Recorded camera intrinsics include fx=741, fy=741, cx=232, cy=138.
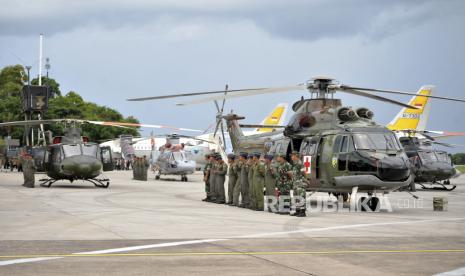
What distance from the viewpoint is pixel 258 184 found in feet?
61.7

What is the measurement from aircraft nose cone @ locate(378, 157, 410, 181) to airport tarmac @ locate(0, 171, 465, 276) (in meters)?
0.92

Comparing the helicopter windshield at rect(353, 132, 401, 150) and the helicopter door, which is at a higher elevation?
the helicopter windshield at rect(353, 132, 401, 150)

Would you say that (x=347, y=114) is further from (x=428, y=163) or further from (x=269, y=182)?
(x=428, y=163)

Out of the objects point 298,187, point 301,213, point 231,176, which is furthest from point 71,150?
point 301,213

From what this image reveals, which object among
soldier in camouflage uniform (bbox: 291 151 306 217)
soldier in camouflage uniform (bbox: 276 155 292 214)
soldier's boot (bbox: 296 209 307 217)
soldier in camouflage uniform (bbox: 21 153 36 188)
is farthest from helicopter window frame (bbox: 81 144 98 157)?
soldier's boot (bbox: 296 209 307 217)

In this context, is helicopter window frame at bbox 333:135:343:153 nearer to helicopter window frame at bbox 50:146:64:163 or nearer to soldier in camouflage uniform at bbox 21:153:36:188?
helicopter window frame at bbox 50:146:64:163

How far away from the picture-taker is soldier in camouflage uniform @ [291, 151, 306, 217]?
16.8m

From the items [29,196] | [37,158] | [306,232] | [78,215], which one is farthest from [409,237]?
[37,158]

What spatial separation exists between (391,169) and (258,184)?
335 cm

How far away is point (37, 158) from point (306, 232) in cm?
1923

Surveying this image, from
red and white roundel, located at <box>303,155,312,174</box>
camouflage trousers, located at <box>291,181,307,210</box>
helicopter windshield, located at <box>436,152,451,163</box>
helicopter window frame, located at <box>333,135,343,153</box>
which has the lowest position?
camouflage trousers, located at <box>291,181,307,210</box>

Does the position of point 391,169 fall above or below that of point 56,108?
below

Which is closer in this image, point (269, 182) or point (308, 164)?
point (269, 182)

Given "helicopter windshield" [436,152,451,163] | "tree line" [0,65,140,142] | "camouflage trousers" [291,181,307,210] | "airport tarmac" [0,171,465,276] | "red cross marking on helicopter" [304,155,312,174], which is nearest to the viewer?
"airport tarmac" [0,171,465,276]
